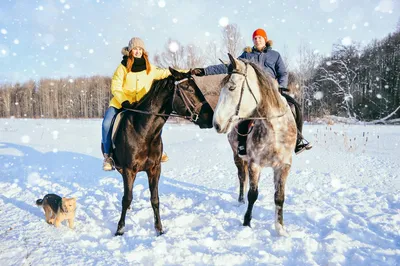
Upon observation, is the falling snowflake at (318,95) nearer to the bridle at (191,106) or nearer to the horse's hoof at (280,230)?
the horse's hoof at (280,230)

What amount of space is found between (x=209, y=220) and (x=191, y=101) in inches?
80.2

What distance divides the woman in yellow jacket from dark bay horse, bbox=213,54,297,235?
143 cm

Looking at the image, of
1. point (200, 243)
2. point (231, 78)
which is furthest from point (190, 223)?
point (231, 78)

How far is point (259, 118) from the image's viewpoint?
3613 mm

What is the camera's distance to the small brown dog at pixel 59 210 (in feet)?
13.4

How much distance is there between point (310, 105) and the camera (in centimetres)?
4006

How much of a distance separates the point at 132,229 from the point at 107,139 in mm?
1482

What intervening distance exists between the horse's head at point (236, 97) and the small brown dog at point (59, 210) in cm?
269

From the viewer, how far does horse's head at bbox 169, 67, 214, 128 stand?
361 centimetres

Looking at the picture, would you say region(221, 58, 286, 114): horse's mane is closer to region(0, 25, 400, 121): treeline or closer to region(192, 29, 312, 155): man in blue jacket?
region(192, 29, 312, 155): man in blue jacket

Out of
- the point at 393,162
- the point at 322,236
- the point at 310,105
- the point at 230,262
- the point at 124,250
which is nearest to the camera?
the point at 230,262

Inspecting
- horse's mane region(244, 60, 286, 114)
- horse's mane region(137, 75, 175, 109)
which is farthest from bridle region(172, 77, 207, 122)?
horse's mane region(244, 60, 286, 114)

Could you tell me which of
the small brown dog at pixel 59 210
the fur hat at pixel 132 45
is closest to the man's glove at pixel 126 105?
the fur hat at pixel 132 45

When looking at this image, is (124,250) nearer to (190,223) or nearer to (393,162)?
(190,223)
